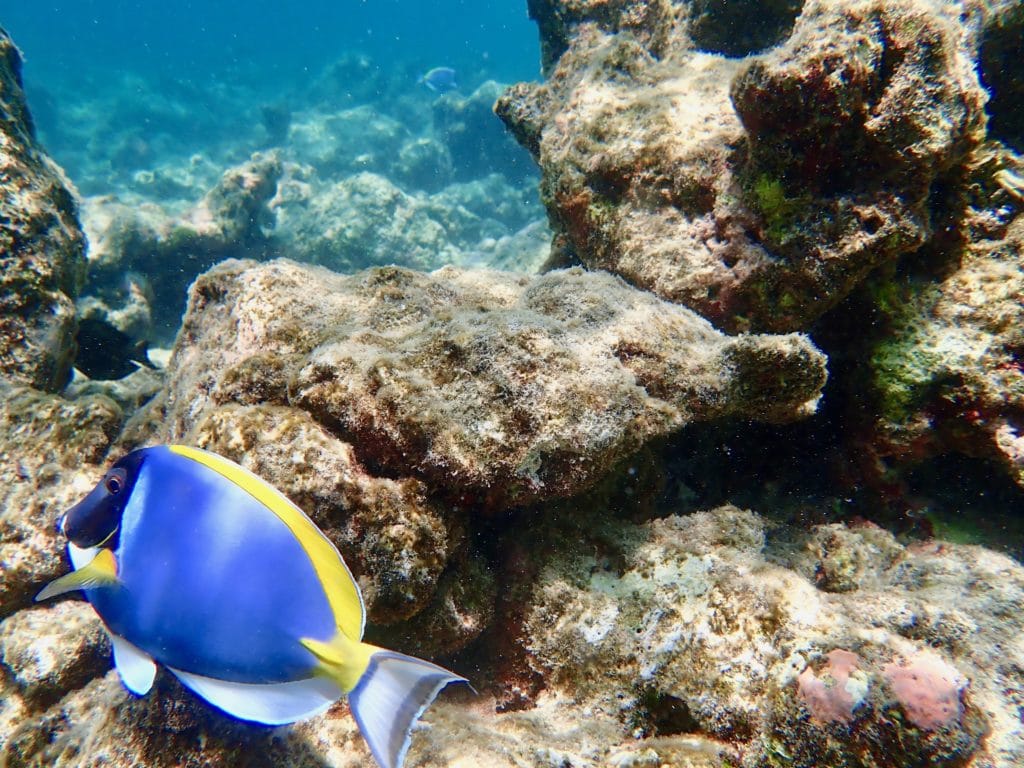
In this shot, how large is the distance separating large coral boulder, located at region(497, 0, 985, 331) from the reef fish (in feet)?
8.37

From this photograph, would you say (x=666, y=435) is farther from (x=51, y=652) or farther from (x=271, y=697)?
(x=51, y=652)

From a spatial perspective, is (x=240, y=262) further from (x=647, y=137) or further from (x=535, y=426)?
(x=647, y=137)

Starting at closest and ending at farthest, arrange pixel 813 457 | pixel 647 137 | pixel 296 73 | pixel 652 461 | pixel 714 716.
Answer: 1. pixel 714 716
2. pixel 652 461
3. pixel 813 457
4. pixel 647 137
5. pixel 296 73

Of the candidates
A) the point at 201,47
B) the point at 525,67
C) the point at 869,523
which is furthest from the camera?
the point at 201,47

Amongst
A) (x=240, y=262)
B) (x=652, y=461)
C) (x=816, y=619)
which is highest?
(x=240, y=262)

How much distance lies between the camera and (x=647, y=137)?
331 cm

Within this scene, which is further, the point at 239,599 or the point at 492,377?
the point at 492,377

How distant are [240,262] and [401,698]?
2.86 m

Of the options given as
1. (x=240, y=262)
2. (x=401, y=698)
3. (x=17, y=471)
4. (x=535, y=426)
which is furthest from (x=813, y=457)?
(x=17, y=471)

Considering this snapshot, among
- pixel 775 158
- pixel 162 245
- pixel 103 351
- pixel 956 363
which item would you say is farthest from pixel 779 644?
pixel 162 245

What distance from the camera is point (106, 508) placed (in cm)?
125

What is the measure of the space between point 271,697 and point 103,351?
16.9ft

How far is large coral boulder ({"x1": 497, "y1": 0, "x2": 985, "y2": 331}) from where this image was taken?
2.35 m

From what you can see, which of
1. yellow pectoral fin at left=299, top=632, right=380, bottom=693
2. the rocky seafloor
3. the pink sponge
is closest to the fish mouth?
yellow pectoral fin at left=299, top=632, right=380, bottom=693
